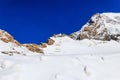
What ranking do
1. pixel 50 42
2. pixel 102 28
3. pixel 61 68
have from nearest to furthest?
1. pixel 61 68
2. pixel 50 42
3. pixel 102 28

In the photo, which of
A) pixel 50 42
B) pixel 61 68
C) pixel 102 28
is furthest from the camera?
pixel 102 28

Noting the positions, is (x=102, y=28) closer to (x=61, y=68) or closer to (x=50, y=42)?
(x=50, y=42)

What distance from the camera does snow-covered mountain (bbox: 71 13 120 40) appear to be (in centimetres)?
11694

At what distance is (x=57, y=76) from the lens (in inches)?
819

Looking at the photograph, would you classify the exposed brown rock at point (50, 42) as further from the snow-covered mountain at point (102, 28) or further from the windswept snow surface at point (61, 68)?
the windswept snow surface at point (61, 68)

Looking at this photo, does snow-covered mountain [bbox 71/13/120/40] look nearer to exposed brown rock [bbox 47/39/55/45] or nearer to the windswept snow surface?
exposed brown rock [bbox 47/39/55/45]

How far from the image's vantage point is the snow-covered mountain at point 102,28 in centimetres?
11694

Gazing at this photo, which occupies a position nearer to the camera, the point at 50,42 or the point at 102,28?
the point at 50,42

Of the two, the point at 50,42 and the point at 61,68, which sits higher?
the point at 50,42

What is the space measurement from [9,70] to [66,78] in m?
3.69

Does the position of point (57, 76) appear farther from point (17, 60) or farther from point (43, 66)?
point (17, 60)

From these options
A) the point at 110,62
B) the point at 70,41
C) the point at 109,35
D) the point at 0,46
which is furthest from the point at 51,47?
the point at 110,62

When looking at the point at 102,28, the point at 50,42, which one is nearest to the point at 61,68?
the point at 50,42

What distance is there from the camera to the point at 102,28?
412 ft
